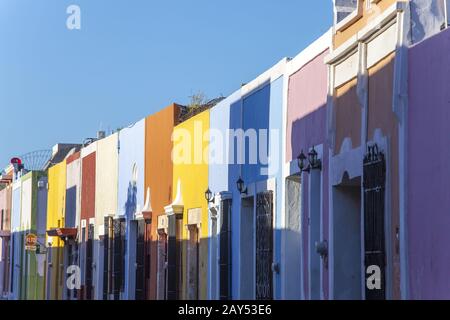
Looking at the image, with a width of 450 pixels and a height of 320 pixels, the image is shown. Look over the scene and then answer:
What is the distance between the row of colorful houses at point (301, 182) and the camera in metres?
10.8

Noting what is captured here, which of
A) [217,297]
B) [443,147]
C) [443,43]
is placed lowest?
[217,297]

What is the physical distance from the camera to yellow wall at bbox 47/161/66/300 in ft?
111

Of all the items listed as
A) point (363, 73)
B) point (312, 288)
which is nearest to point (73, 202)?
point (312, 288)

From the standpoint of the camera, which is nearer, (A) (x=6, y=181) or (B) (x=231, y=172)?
(B) (x=231, y=172)

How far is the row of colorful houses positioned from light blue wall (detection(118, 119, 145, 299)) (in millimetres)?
49

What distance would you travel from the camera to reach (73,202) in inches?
1283

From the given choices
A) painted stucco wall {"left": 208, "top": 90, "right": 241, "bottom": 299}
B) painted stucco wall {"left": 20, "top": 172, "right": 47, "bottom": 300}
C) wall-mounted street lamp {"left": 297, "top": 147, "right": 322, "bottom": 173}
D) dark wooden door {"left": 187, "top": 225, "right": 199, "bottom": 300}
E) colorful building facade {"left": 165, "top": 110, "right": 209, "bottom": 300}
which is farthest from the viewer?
painted stucco wall {"left": 20, "top": 172, "right": 47, "bottom": 300}

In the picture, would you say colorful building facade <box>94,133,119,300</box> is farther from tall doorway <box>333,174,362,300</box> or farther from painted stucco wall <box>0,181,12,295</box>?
painted stucco wall <box>0,181,12,295</box>

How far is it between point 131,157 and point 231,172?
7.53 m

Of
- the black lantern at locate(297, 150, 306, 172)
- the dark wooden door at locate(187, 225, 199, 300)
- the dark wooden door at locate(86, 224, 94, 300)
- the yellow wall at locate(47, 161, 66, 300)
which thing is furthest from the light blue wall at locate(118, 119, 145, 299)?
the black lantern at locate(297, 150, 306, 172)

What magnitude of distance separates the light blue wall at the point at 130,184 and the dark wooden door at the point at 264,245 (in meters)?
7.73

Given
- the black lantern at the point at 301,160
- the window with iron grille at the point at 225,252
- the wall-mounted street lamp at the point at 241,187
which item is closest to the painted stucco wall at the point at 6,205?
the window with iron grille at the point at 225,252
